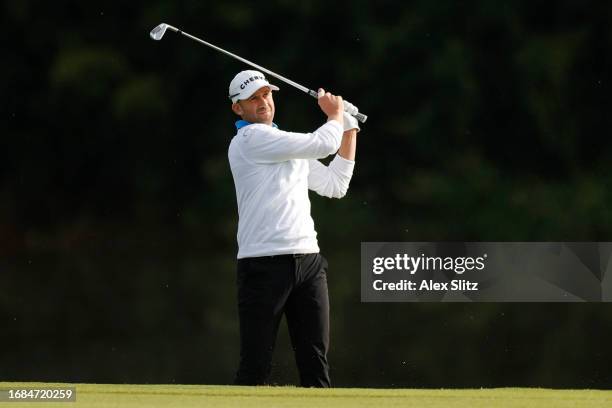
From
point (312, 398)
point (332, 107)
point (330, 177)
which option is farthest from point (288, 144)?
point (312, 398)

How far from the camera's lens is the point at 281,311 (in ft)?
10.8

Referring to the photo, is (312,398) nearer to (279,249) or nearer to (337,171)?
(279,249)

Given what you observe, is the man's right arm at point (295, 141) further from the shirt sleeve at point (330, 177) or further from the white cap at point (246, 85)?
the shirt sleeve at point (330, 177)

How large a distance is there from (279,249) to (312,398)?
0.56m

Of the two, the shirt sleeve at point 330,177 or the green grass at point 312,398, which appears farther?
the shirt sleeve at point 330,177

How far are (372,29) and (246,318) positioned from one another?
7.52 metres

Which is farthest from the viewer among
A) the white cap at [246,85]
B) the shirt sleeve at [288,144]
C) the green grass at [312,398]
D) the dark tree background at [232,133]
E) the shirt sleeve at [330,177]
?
the dark tree background at [232,133]

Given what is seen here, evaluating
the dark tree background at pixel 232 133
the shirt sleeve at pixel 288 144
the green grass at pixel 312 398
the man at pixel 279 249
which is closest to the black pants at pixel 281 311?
the man at pixel 279 249

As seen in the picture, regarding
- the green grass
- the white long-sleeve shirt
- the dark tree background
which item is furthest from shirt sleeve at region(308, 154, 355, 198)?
the dark tree background

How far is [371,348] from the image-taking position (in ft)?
24.9

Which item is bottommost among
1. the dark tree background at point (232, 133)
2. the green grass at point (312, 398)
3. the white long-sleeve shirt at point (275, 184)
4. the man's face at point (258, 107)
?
the green grass at point (312, 398)

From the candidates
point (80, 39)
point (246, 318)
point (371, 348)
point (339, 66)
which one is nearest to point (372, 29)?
point (339, 66)

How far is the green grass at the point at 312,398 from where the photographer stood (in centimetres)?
267

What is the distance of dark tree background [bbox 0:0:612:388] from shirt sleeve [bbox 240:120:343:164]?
17.8ft
